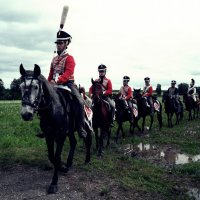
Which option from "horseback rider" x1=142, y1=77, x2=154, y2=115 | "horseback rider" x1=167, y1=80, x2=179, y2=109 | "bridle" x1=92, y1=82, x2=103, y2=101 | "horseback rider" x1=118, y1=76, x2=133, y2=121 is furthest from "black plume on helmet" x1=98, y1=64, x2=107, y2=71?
"horseback rider" x1=167, y1=80, x2=179, y2=109

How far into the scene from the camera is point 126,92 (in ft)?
59.9

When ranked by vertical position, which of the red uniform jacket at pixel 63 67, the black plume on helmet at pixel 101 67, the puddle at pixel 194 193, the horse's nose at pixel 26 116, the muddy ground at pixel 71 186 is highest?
the black plume on helmet at pixel 101 67

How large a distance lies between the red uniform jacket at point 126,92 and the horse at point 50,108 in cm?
905

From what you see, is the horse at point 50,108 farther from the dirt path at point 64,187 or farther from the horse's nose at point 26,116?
the dirt path at point 64,187

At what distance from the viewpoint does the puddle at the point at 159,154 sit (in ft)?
40.1

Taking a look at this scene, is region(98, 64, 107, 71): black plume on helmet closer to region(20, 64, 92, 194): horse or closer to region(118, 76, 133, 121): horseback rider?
region(118, 76, 133, 121): horseback rider

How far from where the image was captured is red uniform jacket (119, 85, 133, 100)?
711 inches

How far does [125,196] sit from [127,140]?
28.3 ft

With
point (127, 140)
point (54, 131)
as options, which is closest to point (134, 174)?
point (54, 131)

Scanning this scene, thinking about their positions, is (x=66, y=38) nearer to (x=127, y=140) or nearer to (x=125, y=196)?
(x=125, y=196)

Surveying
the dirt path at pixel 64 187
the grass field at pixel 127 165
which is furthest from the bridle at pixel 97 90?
the dirt path at pixel 64 187

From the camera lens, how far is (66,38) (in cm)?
897

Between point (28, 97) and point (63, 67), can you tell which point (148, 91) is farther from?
point (28, 97)

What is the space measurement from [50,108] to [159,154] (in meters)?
6.89
